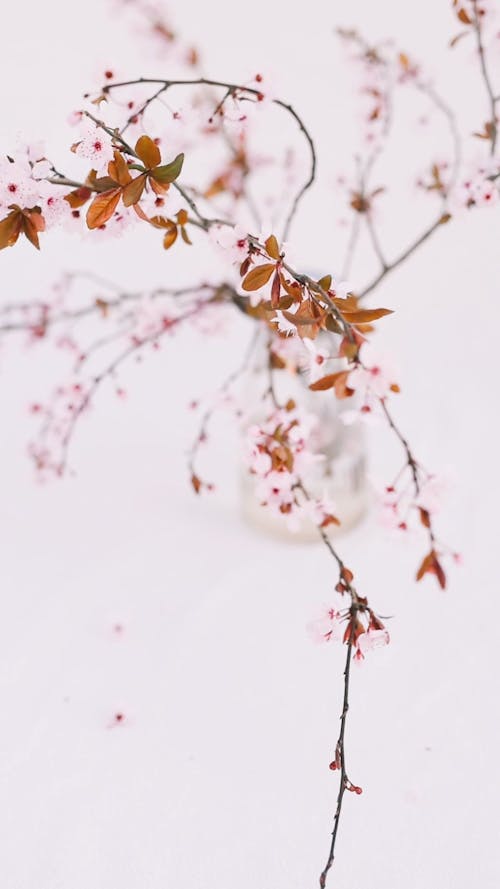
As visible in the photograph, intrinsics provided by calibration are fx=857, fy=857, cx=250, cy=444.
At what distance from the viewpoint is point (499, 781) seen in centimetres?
75

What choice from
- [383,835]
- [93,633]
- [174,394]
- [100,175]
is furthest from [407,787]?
[174,394]

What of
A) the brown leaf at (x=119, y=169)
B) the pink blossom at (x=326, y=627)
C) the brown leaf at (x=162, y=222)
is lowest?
the pink blossom at (x=326, y=627)

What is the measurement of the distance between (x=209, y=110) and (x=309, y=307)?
500mm

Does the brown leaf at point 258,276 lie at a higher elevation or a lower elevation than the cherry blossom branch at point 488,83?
lower

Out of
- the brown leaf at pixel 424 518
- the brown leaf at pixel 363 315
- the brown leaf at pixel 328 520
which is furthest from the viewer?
the brown leaf at pixel 328 520

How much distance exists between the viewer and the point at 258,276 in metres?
0.53

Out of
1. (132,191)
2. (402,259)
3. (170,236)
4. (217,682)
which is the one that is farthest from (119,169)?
(217,682)

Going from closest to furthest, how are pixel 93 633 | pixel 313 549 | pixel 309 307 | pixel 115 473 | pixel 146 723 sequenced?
pixel 309 307 → pixel 146 723 → pixel 93 633 → pixel 313 549 → pixel 115 473

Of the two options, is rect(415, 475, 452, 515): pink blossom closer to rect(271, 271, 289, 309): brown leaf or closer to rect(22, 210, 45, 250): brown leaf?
rect(271, 271, 289, 309): brown leaf

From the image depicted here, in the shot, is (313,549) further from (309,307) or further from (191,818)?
(309,307)

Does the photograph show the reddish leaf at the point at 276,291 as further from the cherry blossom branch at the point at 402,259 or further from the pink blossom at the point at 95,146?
the cherry blossom branch at the point at 402,259

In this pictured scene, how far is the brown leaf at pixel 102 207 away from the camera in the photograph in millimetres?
532

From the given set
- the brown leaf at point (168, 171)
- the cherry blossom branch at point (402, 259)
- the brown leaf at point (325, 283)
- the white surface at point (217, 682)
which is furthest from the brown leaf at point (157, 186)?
the cherry blossom branch at point (402, 259)

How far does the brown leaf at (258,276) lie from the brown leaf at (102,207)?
10cm
